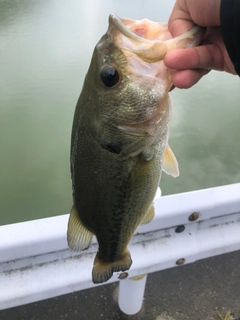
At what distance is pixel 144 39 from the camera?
91 cm

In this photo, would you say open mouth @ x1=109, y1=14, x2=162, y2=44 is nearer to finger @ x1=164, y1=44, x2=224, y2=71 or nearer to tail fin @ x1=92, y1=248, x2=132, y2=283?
finger @ x1=164, y1=44, x2=224, y2=71

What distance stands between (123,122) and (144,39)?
22cm

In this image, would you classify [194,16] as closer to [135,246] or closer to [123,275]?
[135,246]

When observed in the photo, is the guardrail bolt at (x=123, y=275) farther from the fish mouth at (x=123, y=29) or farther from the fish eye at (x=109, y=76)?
the fish mouth at (x=123, y=29)

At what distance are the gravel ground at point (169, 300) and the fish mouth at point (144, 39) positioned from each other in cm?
163

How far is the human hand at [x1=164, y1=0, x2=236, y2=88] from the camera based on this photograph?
36.8 inches

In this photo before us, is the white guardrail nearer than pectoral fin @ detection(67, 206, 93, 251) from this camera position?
No

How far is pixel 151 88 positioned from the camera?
36.8 inches

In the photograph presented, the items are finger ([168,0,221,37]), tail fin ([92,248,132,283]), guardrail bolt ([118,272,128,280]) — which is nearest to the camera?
finger ([168,0,221,37])

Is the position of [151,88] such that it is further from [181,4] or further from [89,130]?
[181,4]

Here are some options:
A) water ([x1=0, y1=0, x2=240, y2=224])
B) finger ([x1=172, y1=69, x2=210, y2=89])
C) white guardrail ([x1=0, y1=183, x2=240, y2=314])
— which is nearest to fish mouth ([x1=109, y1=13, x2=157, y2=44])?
finger ([x1=172, y1=69, x2=210, y2=89])

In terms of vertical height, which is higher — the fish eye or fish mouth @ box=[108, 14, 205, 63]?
fish mouth @ box=[108, 14, 205, 63]

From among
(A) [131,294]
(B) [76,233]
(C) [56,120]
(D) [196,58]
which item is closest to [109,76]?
(D) [196,58]

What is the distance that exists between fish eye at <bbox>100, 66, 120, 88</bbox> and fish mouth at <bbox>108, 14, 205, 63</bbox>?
0.06 m
